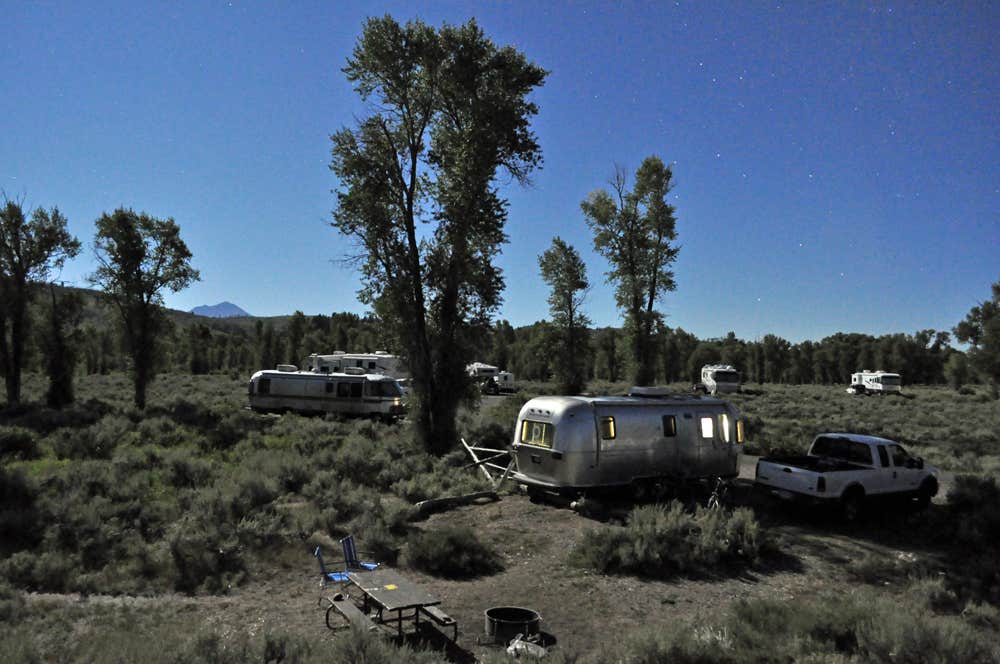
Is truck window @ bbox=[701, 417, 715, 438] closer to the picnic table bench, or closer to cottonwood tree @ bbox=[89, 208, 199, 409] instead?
the picnic table bench

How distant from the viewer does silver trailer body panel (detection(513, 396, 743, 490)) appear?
13.4 meters

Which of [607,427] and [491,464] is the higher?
[607,427]

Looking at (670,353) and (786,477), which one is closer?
(786,477)

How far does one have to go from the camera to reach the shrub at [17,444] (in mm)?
18938

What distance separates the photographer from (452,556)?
10219 millimetres

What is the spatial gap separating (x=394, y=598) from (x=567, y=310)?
1595 inches

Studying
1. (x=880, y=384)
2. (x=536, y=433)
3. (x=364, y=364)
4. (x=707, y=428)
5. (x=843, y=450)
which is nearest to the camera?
(x=536, y=433)

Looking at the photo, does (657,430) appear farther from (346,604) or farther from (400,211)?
(400,211)

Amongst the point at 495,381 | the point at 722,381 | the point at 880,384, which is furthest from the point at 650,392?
the point at 880,384

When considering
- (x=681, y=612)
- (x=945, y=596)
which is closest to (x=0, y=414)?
(x=681, y=612)

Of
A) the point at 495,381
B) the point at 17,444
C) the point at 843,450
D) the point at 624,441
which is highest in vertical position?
the point at 495,381

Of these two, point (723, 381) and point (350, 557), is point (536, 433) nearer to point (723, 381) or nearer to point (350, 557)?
point (350, 557)

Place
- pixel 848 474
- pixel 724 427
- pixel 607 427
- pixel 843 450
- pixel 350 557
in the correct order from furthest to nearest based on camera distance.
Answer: pixel 724 427 → pixel 843 450 → pixel 607 427 → pixel 848 474 → pixel 350 557

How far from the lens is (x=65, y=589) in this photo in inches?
347
